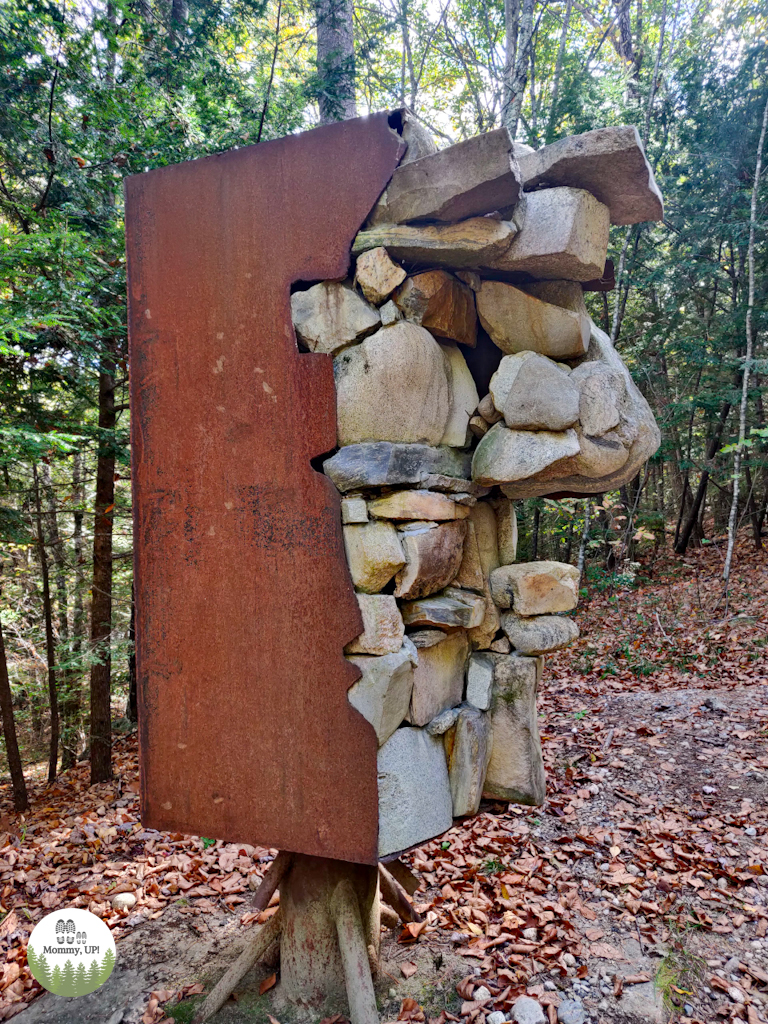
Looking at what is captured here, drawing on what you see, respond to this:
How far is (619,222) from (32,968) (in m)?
3.73

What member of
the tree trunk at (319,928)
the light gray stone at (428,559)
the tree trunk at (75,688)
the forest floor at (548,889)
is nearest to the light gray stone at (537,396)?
the light gray stone at (428,559)

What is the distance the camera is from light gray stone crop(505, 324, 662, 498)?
2.00 m

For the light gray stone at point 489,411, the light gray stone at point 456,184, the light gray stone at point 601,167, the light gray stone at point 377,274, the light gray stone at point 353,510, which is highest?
the light gray stone at point 601,167

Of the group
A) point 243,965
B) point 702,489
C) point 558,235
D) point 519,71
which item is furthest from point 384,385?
point 702,489

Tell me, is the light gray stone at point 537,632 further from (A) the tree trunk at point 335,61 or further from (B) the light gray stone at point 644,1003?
(A) the tree trunk at point 335,61

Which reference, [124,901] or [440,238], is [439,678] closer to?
[440,238]

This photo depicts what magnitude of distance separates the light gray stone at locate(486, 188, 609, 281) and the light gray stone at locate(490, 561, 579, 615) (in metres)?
1.04

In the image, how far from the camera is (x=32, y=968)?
2.48 meters

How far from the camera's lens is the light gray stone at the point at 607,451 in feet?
6.56

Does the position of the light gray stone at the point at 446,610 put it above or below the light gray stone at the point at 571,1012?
above

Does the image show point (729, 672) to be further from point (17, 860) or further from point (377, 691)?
point (17, 860)

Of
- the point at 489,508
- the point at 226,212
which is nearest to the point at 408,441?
the point at 489,508

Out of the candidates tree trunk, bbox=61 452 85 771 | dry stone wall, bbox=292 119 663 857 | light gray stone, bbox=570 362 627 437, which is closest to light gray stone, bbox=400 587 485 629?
dry stone wall, bbox=292 119 663 857

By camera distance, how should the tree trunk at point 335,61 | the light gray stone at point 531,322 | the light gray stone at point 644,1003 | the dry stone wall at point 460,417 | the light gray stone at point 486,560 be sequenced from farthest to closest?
the tree trunk at point 335,61 < the light gray stone at point 486,560 < the light gray stone at point 644,1003 < the light gray stone at point 531,322 < the dry stone wall at point 460,417
